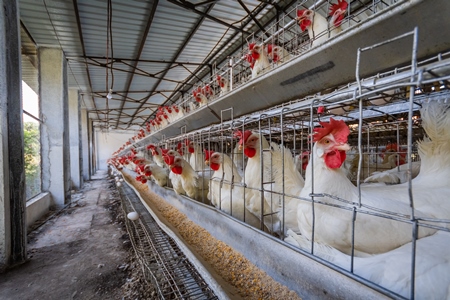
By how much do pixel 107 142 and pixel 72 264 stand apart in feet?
59.9

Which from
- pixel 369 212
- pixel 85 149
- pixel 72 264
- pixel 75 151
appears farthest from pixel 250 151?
pixel 85 149

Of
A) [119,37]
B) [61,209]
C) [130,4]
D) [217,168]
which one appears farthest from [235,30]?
[61,209]

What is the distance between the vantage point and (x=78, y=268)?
4.83 ft

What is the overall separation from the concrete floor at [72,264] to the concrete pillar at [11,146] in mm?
191

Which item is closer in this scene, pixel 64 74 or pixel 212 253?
pixel 212 253

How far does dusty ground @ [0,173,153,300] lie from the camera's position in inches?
47.4

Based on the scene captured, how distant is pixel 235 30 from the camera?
11.7 ft

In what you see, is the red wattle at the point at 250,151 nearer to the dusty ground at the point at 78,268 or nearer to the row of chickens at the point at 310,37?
the row of chickens at the point at 310,37

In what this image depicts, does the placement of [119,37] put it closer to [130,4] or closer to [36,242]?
[130,4]

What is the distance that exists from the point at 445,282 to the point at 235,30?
12.9 ft

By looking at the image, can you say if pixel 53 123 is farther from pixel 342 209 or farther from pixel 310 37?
pixel 342 209

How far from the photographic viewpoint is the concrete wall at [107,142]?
16572 mm

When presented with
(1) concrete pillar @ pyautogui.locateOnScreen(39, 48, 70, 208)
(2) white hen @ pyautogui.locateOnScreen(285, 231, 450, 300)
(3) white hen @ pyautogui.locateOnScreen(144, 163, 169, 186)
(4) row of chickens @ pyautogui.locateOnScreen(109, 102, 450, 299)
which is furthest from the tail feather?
(1) concrete pillar @ pyautogui.locateOnScreen(39, 48, 70, 208)

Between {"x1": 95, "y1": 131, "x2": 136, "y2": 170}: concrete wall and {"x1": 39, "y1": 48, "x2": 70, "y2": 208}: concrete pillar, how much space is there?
14445 mm
